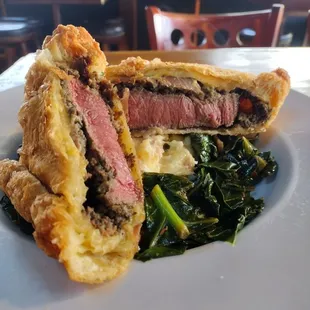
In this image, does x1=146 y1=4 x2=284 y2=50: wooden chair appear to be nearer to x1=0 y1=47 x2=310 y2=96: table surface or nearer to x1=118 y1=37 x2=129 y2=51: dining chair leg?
x1=0 y1=47 x2=310 y2=96: table surface

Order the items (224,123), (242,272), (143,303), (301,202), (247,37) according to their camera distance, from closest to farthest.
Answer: (143,303)
(242,272)
(301,202)
(224,123)
(247,37)

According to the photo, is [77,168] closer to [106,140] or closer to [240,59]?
[106,140]

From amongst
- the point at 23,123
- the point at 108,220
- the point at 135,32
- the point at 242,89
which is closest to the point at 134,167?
the point at 108,220

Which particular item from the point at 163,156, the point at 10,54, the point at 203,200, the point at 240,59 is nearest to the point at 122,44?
the point at 10,54

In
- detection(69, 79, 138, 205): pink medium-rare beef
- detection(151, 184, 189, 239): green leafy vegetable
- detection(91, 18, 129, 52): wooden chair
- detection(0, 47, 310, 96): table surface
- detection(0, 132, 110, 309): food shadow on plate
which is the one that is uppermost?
detection(69, 79, 138, 205): pink medium-rare beef

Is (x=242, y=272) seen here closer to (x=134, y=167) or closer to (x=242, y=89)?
(x=134, y=167)

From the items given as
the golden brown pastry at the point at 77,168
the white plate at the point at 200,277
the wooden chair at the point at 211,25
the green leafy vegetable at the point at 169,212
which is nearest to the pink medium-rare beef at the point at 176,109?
the golden brown pastry at the point at 77,168

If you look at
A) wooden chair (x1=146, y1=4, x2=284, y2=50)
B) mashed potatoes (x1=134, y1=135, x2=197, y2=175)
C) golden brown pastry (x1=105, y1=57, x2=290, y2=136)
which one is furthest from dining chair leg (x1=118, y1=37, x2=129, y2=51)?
mashed potatoes (x1=134, y1=135, x2=197, y2=175)
